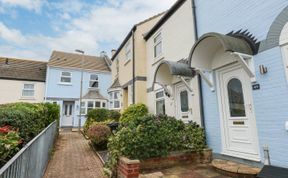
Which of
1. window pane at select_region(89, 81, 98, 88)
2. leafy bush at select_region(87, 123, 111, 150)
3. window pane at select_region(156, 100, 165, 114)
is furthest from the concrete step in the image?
window pane at select_region(89, 81, 98, 88)

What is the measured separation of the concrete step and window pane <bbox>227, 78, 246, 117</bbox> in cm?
137

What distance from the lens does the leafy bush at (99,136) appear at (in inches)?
357

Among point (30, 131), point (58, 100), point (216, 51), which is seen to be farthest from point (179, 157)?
point (58, 100)

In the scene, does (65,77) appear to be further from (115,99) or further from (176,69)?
(176,69)

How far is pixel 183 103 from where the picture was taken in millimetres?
7910

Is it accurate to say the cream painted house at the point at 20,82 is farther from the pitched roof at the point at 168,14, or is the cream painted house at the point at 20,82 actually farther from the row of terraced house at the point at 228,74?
the pitched roof at the point at 168,14

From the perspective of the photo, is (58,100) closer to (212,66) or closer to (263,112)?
(212,66)

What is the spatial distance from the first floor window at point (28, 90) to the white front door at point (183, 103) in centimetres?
1913

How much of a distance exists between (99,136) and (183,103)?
4325 millimetres

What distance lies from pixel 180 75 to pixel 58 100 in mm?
18150

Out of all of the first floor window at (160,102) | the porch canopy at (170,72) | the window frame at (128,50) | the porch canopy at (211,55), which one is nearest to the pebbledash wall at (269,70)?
the porch canopy at (211,55)

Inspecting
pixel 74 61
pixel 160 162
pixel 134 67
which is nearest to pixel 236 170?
pixel 160 162

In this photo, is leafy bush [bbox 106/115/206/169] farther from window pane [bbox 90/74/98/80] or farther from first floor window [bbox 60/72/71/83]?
window pane [bbox 90/74/98/80]

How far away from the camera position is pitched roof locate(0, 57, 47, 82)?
21.0 m
